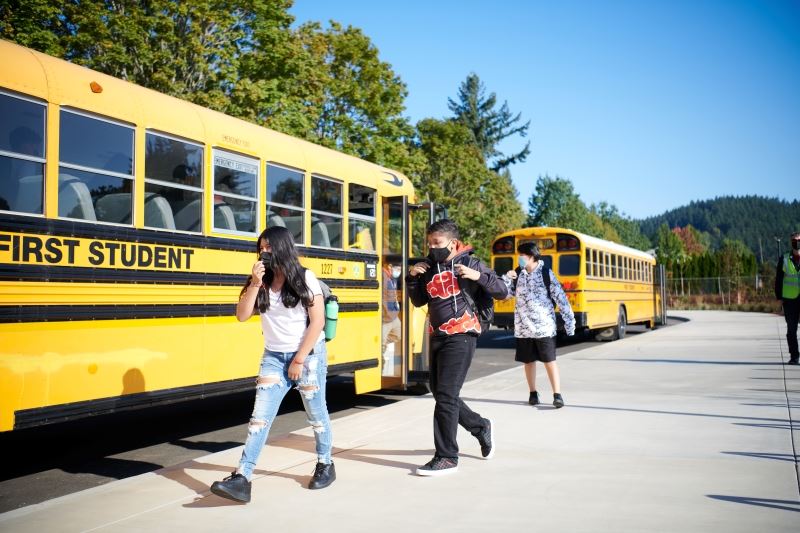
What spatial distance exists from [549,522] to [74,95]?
3928mm

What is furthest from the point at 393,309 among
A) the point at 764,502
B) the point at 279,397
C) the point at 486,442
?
the point at 764,502

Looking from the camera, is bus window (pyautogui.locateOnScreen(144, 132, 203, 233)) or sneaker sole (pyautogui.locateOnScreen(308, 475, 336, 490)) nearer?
sneaker sole (pyautogui.locateOnScreen(308, 475, 336, 490))

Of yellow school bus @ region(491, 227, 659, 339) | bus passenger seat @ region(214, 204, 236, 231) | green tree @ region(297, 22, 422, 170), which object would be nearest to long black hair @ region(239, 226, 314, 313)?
bus passenger seat @ region(214, 204, 236, 231)

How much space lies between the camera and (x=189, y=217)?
20.0 feet

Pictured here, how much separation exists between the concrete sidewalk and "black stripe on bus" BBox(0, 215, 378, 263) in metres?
1.61

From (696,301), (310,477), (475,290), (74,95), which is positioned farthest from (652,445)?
(696,301)

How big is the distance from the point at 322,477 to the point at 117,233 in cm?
218

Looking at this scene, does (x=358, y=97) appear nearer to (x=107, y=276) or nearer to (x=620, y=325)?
(x=620, y=325)

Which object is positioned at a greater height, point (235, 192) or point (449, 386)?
point (235, 192)

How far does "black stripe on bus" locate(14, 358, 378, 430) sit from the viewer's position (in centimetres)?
476

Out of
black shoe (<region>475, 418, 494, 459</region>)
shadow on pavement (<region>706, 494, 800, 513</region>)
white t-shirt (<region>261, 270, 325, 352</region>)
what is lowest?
shadow on pavement (<region>706, 494, 800, 513</region>)

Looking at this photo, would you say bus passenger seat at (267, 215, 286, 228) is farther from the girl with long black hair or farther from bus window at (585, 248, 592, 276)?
bus window at (585, 248, 592, 276)

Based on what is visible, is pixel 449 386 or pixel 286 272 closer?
pixel 286 272

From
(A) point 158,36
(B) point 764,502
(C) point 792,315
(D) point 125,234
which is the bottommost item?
(B) point 764,502
